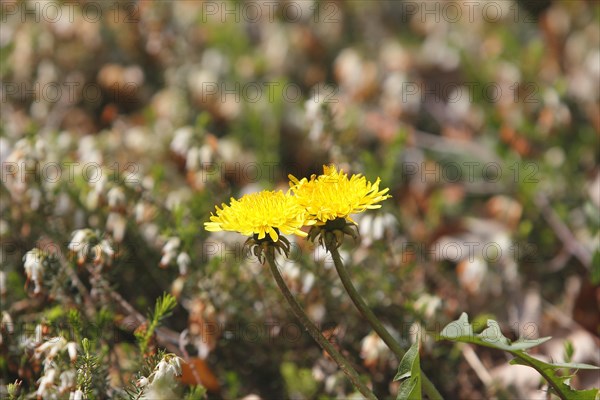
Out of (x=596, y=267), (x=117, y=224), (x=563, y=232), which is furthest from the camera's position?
(x=563, y=232)

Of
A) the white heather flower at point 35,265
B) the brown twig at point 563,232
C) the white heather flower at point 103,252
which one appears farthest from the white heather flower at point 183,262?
the brown twig at point 563,232

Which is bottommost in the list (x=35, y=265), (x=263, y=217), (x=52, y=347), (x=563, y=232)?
(x=563, y=232)

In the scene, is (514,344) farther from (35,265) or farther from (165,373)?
(35,265)

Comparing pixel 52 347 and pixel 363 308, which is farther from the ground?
pixel 363 308

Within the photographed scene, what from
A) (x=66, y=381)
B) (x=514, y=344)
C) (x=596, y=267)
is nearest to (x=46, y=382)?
(x=66, y=381)

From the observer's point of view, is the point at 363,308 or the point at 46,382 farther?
the point at 46,382

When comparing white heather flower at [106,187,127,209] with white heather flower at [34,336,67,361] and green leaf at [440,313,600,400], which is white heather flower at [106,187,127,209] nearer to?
white heather flower at [34,336,67,361]

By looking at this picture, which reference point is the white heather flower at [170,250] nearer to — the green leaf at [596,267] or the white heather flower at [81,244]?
the white heather flower at [81,244]

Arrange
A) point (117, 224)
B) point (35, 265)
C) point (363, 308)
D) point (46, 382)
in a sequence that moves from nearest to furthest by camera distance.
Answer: point (363, 308) → point (46, 382) → point (35, 265) → point (117, 224)
